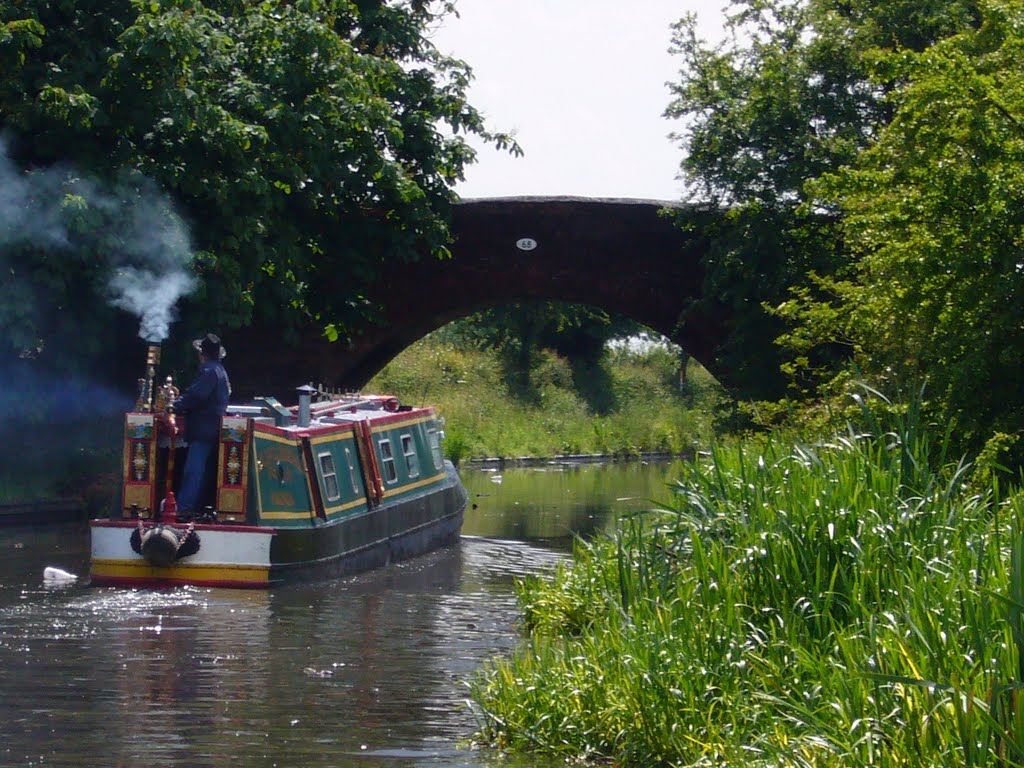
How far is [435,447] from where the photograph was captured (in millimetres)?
18125

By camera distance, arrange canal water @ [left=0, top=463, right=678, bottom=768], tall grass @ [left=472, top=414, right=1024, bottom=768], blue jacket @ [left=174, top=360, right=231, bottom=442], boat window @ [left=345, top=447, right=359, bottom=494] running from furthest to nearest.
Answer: boat window @ [left=345, top=447, right=359, bottom=494]
blue jacket @ [left=174, top=360, right=231, bottom=442]
canal water @ [left=0, top=463, right=678, bottom=768]
tall grass @ [left=472, top=414, right=1024, bottom=768]

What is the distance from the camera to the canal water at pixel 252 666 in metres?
7.29

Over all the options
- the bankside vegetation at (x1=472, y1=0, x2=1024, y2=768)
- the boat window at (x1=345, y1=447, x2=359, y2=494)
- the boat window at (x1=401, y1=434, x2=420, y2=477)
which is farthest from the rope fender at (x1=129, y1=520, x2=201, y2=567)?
the boat window at (x1=401, y1=434, x2=420, y2=477)

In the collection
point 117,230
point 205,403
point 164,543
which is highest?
point 117,230

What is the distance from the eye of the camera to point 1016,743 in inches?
201

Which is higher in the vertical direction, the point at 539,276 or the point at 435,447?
the point at 539,276

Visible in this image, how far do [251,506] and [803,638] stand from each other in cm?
678

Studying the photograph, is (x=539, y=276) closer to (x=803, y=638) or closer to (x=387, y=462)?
(x=387, y=462)

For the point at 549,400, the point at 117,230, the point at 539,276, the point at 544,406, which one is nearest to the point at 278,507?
the point at 117,230

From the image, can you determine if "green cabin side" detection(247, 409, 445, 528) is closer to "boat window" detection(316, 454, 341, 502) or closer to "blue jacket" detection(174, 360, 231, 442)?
"boat window" detection(316, 454, 341, 502)

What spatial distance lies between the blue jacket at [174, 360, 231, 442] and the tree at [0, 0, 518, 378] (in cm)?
358

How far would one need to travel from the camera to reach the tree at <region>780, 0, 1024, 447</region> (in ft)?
37.3

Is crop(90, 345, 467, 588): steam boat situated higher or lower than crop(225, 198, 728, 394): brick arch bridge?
lower

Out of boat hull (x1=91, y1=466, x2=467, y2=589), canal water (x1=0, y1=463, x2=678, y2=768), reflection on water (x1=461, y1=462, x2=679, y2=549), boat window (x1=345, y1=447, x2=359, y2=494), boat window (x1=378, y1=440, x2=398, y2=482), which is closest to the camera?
canal water (x1=0, y1=463, x2=678, y2=768)
